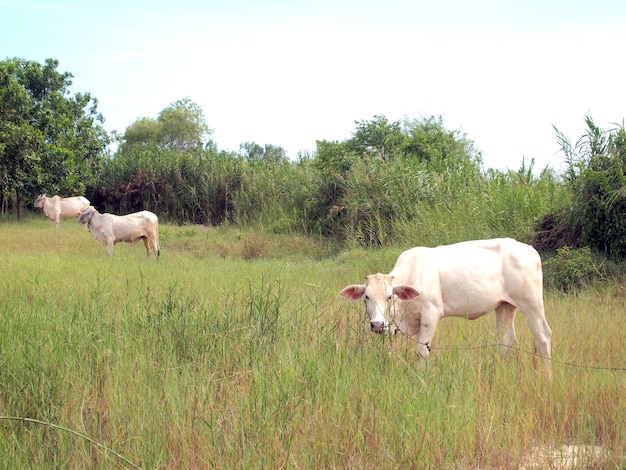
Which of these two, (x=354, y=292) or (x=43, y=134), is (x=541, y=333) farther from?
(x=43, y=134)

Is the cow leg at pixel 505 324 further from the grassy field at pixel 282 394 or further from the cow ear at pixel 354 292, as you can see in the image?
the cow ear at pixel 354 292

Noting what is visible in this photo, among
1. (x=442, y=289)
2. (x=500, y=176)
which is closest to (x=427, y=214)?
(x=500, y=176)

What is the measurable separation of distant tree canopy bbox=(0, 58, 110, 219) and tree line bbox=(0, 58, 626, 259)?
0.05 m

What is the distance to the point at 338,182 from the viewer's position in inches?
690

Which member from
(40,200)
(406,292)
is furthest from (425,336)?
(40,200)

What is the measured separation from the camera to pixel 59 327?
597cm

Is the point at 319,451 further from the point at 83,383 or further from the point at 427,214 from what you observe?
the point at 427,214

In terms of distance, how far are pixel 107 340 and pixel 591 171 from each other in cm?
722

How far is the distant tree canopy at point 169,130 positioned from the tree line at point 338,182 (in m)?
19.6

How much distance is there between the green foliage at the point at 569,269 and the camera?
9.55 m

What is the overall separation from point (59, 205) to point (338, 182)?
1090 centimetres

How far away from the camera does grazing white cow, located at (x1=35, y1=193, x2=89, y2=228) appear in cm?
2377

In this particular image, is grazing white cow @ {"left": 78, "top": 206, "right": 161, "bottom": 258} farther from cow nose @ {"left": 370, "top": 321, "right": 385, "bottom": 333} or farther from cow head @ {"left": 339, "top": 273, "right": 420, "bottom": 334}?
cow nose @ {"left": 370, "top": 321, "right": 385, "bottom": 333}

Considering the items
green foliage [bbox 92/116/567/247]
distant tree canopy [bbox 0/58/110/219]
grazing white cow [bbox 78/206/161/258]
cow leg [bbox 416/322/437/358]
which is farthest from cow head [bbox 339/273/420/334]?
distant tree canopy [bbox 0/58/110/219]
